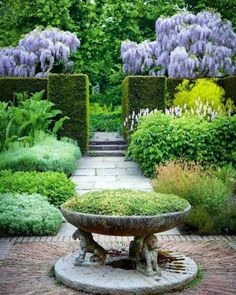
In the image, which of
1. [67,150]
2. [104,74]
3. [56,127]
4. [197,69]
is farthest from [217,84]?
[104,74]

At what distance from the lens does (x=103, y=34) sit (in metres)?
27.1

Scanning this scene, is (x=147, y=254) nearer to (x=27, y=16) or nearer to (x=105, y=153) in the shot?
(x=105, y=153)

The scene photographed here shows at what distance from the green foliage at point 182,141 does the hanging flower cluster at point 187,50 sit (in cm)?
878

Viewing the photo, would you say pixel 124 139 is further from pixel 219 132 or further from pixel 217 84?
pixel 219 132

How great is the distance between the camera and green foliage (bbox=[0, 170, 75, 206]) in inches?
327

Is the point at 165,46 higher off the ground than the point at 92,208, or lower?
higher

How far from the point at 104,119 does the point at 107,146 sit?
6.49 meters

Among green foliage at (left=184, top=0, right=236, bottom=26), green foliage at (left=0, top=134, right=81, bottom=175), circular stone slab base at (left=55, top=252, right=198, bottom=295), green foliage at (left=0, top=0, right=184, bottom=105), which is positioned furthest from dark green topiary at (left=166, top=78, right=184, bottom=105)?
circular stone slab base at (left=55, top=252, right=198, bottom=295)

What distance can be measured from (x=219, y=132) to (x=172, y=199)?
6.79 meters

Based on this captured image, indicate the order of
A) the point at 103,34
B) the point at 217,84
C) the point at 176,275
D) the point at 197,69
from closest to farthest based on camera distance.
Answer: the point at 176,275 < the point at 217,84 < the point at 197,69 < the point at 103,34

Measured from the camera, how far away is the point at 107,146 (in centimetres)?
1634

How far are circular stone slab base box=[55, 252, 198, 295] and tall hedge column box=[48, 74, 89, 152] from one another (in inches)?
401

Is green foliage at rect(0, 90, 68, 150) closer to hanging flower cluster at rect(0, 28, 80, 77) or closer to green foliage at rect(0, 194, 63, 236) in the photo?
green foliage at rect(0, 194, 63, 236)

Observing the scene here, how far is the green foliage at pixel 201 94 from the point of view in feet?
55.9
